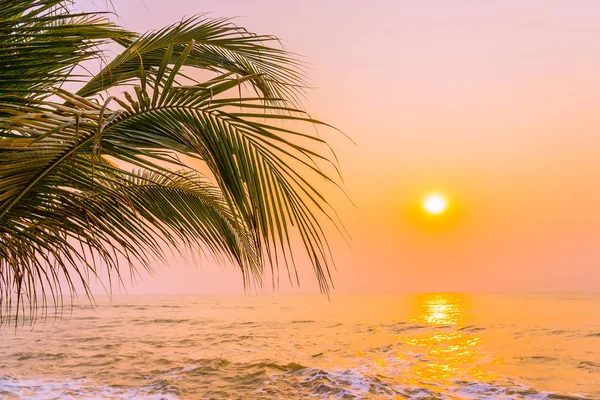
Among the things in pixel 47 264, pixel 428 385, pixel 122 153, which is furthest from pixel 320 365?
pixel 122 153

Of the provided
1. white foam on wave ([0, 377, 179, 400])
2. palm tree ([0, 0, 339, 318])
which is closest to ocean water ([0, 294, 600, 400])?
white foam on wave ([0, 377, 179, 400])

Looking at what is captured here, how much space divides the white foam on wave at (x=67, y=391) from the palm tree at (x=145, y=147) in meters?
3.35

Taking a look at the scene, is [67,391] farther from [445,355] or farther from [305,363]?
[445,355]

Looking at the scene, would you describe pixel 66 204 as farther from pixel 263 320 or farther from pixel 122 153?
pixel 263 320

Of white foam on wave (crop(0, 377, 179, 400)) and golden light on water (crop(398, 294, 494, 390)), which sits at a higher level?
white foam on wave (crop(0, 377, 179, 400))

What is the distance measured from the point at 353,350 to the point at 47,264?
25.8ft

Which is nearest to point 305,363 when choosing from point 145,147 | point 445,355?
point 445,355

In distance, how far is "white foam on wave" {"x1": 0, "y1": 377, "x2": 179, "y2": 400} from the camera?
19.3 feet

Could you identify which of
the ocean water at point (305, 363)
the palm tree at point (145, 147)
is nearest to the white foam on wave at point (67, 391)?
the ocean water at point (305, 363)

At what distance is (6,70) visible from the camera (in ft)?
6.22

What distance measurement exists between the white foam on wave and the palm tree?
335 cm

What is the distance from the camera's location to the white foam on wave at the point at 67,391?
5.87 m

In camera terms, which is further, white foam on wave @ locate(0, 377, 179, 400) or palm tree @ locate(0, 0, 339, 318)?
white foam on wave @ locate(0, 377, 179, 400)

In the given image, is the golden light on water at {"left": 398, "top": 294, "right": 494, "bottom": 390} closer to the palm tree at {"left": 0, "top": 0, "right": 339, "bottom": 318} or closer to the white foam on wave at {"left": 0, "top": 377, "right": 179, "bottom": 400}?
the white foam on wave at {"left": 0, "top": 377, "right": 179, "bottom": 400}
